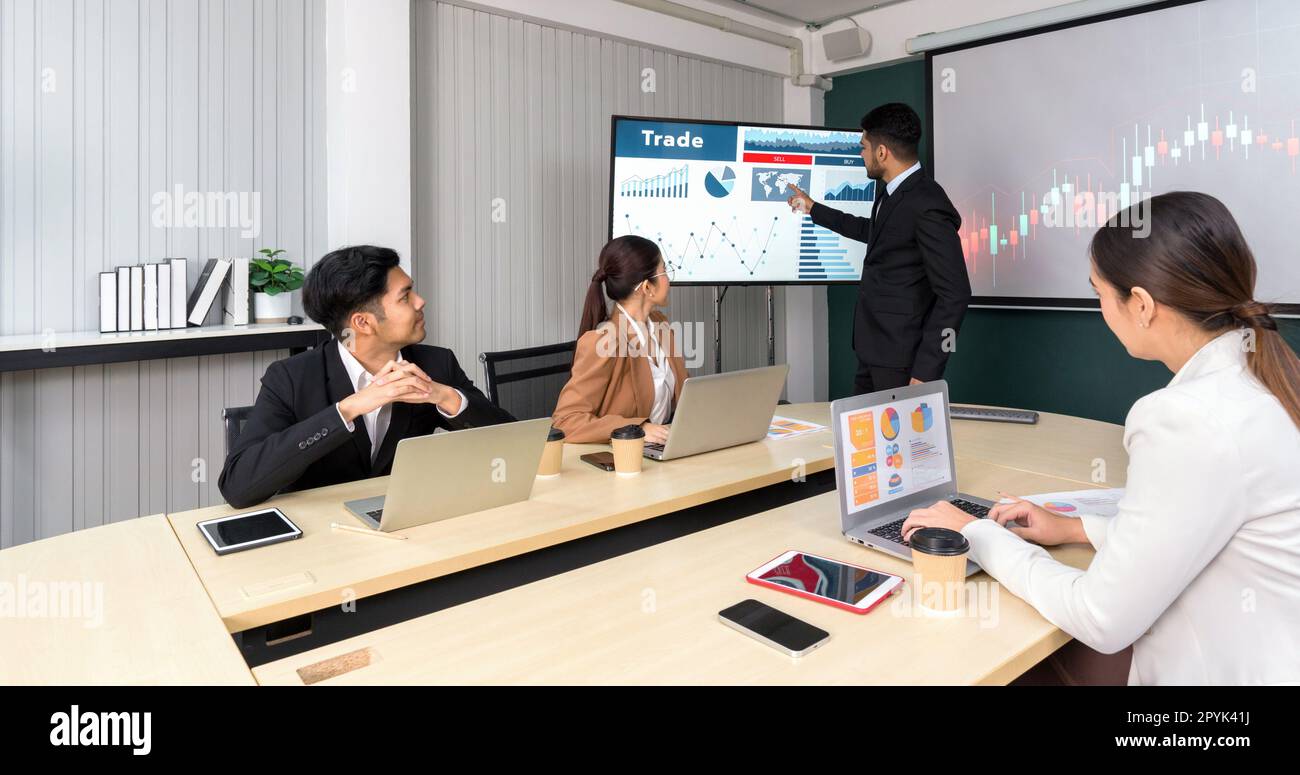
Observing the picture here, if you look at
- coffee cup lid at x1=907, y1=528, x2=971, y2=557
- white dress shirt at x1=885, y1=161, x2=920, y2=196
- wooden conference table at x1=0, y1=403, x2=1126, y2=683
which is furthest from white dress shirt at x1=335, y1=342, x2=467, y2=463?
white dress shirt at x1=885, y1=161, x2=920, y2=196

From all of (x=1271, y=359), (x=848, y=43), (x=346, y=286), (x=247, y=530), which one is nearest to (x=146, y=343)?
(x=346, y=286)

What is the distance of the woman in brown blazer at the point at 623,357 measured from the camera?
240 centimetres

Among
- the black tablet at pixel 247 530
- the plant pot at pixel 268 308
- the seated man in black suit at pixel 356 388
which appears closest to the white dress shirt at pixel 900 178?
the seated man in black suit at pixel 356 388

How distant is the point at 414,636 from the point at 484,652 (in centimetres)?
12

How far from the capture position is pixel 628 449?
76.9 inches

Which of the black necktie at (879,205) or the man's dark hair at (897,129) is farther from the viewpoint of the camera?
the black necktie at (879,205)

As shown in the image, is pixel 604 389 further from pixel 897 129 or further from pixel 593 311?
pixel 897 129

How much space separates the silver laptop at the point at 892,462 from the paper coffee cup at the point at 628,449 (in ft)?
1.88

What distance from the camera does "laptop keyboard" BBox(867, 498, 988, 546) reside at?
1.52 meters

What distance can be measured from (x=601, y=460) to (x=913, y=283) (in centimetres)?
174

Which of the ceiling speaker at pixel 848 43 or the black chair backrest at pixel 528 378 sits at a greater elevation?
the ceiling speaker at pixel 848 43

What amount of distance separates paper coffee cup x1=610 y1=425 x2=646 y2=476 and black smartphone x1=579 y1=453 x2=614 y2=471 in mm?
69

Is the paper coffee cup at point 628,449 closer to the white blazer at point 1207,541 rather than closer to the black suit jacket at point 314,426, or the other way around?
the black suit jacket at point 314,426

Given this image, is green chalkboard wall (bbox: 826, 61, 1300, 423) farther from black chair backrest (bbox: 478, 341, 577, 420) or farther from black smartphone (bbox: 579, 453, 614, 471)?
black smartphone (bbox: 579, 453, 614, 471)
